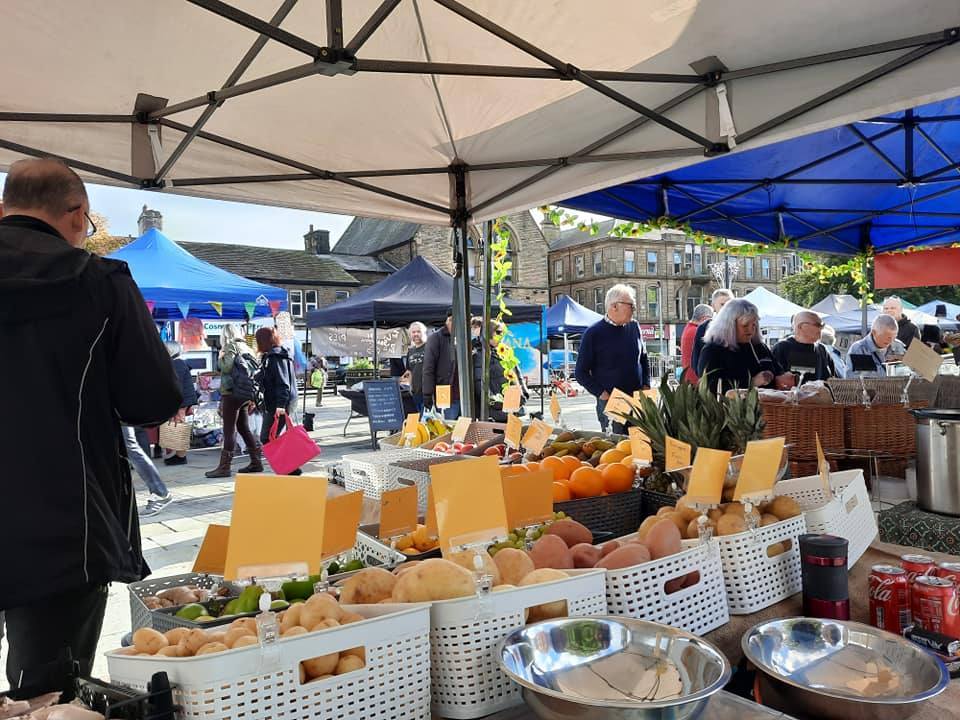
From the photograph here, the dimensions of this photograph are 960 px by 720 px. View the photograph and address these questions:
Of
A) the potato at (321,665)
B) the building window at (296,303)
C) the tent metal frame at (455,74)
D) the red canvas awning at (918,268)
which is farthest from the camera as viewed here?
the building window at (296,303)

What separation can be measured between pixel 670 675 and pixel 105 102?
288 centimetres

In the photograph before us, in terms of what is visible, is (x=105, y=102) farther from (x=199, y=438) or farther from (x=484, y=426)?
(x=199, y=438)

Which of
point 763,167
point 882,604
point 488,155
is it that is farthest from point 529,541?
point 763,167

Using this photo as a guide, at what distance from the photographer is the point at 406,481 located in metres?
2.45

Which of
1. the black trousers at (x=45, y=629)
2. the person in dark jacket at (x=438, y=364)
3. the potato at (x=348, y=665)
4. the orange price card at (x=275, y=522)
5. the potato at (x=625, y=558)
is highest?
the person in dark jacket at (x=438, y=364)

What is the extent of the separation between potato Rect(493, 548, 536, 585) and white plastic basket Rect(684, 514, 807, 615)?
0.41 meters

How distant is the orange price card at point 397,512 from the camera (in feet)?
Answer: 5.61

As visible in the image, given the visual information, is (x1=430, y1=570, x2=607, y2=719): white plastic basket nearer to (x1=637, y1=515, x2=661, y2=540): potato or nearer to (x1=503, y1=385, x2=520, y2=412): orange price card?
(x1=637, y1=515, x2=661, y2=540): potato

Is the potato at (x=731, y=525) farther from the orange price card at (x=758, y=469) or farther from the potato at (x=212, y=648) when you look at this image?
the potato at (x=212, y=648)

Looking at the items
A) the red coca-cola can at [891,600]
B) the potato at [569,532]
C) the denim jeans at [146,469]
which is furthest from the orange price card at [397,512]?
the denim jeans at [146,469]

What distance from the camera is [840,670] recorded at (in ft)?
4.20

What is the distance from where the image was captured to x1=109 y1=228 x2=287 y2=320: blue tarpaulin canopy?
8.59 metres

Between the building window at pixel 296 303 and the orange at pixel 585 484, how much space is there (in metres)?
34.0

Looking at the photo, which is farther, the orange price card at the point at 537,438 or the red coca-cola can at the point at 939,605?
the orange price card at the point at 537,438
